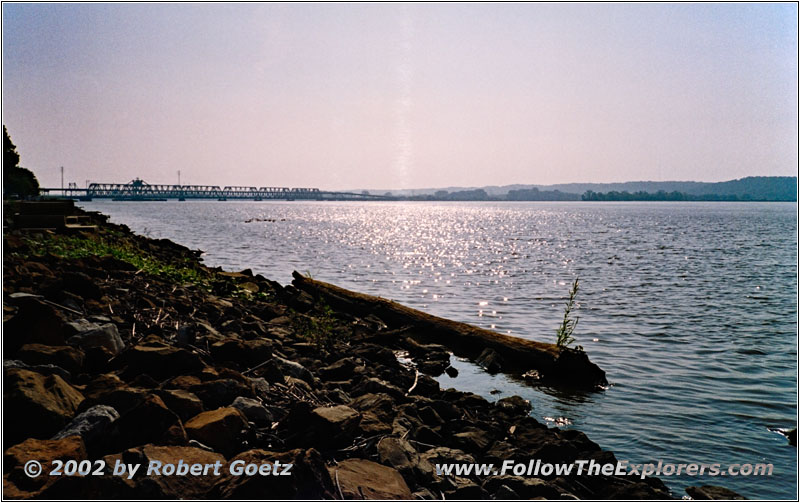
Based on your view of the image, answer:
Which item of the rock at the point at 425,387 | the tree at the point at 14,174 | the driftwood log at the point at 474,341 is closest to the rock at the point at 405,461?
the rock at the point at 425,387

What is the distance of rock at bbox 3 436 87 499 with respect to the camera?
15.4 ft

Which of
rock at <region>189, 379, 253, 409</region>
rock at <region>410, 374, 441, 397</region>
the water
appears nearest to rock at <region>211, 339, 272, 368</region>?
rock at <region>189, 379, 253, 409</region>

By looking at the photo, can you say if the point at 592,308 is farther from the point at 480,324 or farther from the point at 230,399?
the point at 230,399

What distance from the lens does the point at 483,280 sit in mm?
30734

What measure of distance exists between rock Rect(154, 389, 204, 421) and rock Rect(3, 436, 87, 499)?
101 cm

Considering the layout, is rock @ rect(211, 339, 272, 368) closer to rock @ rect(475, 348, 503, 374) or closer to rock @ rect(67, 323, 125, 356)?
rock @ rect(67, 323, 125, 356)

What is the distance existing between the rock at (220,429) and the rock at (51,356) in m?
1.86

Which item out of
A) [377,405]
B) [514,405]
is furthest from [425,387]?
[377,405]

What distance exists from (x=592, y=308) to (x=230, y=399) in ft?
58.8

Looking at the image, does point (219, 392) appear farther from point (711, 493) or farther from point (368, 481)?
point (711, 493)

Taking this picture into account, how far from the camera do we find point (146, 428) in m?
5.48

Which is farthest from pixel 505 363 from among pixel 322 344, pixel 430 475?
pixel 430 475

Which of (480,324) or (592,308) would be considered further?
(592,308)

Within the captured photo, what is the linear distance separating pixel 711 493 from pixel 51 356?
808 cm
